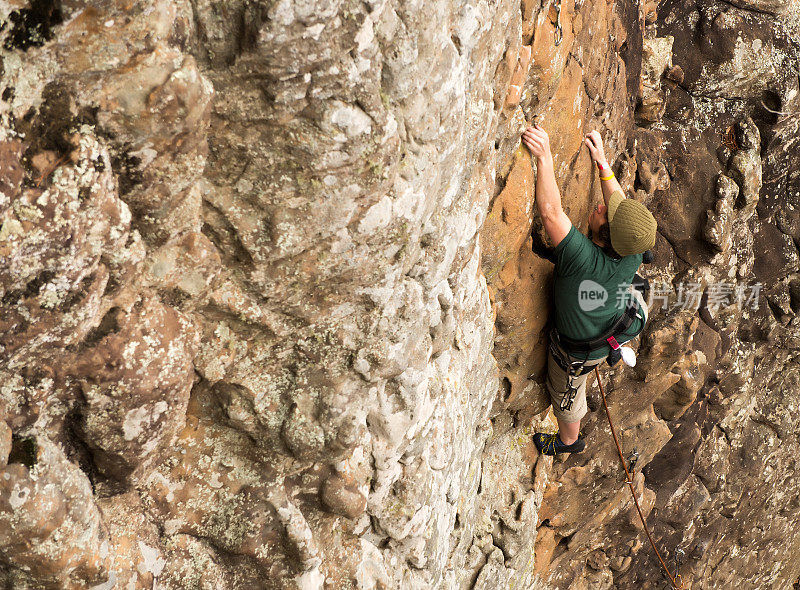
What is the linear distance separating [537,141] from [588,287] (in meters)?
1.04

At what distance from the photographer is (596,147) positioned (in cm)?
503

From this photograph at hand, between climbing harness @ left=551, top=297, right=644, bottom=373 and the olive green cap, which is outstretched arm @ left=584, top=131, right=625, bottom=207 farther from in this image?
climbing harness @ left=551, top=297, right=644, bottom=373

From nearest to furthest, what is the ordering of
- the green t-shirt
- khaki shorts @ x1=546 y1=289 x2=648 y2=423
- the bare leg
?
the green t-shirt
khaki shorts @ x1=546 y1=289 x2=648 y2=423
the bare leg

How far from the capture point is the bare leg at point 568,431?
18.8 feet

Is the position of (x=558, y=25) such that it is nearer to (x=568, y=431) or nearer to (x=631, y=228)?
(x=631, y=228)

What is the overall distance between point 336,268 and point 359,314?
0.92 ft

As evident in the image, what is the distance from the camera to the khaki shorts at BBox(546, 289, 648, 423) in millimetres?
5094

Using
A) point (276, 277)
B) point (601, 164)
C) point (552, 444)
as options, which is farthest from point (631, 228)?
point (276, 277)

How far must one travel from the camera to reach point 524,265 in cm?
472

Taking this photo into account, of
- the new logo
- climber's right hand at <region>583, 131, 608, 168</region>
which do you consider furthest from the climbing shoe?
climber's right hand at <region>583, 131, 608, 168</region>

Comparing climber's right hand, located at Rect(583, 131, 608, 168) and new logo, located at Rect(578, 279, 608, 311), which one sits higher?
climber's right hand, located at Rect(583, 131, 608, 168)

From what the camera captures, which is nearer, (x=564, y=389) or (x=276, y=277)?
(x=276, y=277)

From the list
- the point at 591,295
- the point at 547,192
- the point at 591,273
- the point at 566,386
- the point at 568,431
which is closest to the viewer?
the point at 547,192

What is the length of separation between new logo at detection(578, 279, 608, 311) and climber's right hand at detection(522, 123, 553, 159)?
0.90 meters
